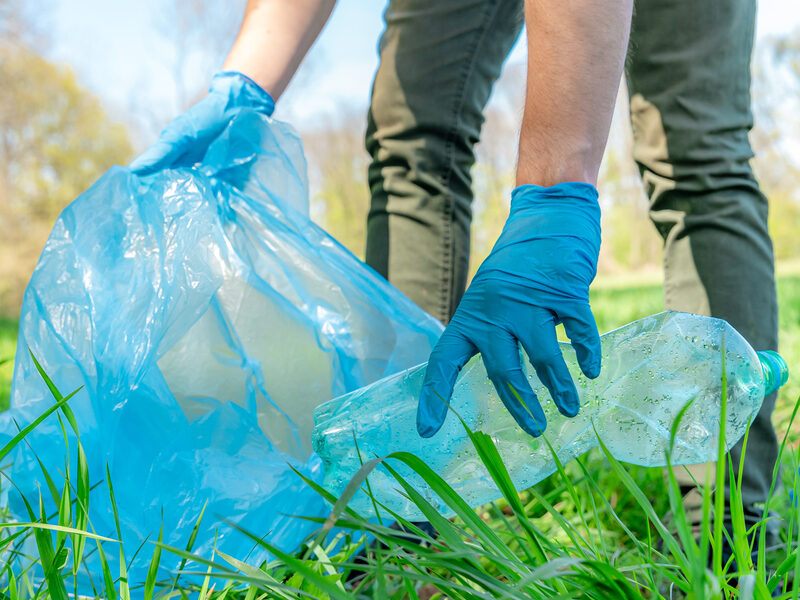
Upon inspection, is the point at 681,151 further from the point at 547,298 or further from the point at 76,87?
the point at 76,87

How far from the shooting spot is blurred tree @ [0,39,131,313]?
1029cm

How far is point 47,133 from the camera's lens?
1059 cm

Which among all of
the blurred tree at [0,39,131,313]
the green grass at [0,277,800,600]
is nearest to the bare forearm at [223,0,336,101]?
the green grass at [0,277,800,600]

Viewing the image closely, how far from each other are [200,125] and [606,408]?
1003 millimetres

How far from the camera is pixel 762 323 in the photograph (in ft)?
4.05

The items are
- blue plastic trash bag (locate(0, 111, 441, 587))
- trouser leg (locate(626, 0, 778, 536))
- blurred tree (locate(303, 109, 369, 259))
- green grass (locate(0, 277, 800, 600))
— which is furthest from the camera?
blurred tree (locate(303, 109, 369, 259))

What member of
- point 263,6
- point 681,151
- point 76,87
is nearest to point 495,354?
point 681,151

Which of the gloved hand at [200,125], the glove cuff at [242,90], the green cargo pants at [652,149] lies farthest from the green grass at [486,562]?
the glove cuff at [242,90]

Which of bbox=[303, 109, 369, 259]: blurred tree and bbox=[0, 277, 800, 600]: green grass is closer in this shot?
bbox=[0, 277, 800, 600]: green grass

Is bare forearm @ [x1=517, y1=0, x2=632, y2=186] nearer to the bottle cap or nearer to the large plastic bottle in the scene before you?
the large plastic bottle

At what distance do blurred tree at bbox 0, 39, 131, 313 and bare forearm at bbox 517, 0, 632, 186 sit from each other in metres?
10.9

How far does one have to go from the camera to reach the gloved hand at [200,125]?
1.32 m

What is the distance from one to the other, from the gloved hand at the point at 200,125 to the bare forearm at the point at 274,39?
0.05 meters

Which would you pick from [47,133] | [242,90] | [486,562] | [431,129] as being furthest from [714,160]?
[47,133]
